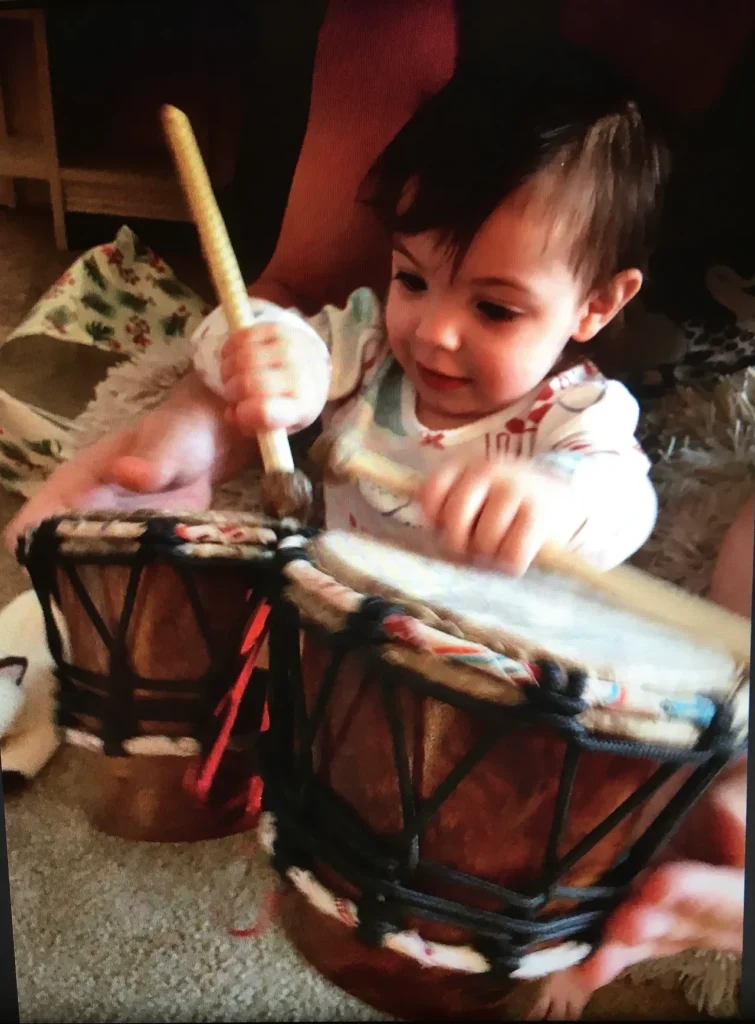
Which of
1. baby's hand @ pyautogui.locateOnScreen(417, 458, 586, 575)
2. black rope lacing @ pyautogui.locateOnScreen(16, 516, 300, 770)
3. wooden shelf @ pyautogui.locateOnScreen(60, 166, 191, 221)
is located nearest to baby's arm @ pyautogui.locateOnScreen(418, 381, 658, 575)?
baby's hand @ pyautogui.locateOnScreen(417, 458, 586, 575)

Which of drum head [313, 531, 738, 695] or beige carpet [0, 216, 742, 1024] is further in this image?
beige carpet [0, 216, 742, 1024]

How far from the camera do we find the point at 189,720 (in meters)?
0.61

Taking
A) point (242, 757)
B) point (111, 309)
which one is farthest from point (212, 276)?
point (242, 757)

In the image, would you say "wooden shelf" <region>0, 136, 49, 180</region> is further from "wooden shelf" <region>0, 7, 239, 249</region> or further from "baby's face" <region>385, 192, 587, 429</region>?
"baby's face" <region>385, 192, 587, 429</region>

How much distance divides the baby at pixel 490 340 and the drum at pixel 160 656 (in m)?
0.07

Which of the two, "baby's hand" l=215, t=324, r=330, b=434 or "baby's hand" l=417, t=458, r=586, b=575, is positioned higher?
"baby's hand" l=215, t=324, r=330, b=434

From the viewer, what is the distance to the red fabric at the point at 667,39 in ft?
1.87

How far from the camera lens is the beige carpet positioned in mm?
630

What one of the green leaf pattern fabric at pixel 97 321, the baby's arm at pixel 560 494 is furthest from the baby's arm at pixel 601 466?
the green leaf pattern fabric at pixel 97 321

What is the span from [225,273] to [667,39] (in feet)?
0.99

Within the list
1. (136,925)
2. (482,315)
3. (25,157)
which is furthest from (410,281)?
(136,925)

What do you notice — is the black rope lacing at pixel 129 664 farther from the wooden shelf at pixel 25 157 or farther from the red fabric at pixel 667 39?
the red fabric at pixel 667 39

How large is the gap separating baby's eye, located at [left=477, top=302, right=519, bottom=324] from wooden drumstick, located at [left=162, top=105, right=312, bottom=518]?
143 millimetres

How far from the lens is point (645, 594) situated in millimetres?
567
